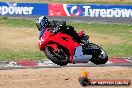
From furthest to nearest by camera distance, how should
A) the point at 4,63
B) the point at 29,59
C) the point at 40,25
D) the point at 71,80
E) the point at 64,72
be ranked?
the point at 29,59 < the point at 4,63 < the point at 64,72 < the point at 71,80 < the point at 40,25

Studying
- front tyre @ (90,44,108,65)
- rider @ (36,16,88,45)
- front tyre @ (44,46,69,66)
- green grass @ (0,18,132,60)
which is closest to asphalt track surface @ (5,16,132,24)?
green grass @ (0,18,132,60)

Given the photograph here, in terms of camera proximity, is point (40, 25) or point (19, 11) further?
point (19, 11)

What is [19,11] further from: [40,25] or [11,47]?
[40,25]

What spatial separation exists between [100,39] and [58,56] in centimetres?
2931

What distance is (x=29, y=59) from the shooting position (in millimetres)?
25000

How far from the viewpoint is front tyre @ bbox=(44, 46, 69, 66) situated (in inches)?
234

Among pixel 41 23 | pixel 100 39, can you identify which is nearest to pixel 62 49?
pixel 41 23

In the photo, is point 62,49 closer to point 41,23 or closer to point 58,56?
point 58,56

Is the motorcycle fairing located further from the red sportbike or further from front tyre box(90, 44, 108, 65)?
front tyre box(90, 44, 108, 65)

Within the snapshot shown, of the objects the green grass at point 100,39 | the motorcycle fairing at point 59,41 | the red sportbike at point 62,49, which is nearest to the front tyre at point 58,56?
the red sportbike at point 62,49

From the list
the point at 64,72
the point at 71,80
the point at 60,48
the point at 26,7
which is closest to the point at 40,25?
the point at 60,48

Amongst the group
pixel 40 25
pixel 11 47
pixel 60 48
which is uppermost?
pixel 40 25

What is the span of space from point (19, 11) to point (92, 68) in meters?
Result: 30.4

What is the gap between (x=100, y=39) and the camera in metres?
35.1
